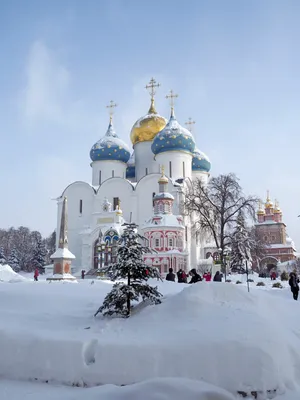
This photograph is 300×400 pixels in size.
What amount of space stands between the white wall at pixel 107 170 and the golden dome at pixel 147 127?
362 centimetres

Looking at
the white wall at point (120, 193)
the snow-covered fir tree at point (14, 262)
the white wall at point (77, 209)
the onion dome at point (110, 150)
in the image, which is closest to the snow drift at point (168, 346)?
the white wall at point (120, 193)

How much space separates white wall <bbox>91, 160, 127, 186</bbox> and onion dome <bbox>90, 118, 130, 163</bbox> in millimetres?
410

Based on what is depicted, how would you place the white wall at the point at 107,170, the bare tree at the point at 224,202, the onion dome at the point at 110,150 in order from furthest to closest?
the onion dome at the point at 110,150 → the white wall at the point at 107,170 → the bare tree at the point at 224,202

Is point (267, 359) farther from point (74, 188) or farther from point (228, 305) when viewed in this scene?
point (74, 188)

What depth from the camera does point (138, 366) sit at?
5.89m

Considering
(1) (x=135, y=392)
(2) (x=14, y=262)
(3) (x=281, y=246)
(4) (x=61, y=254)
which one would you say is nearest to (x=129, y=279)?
(1) (x=135, y=392)

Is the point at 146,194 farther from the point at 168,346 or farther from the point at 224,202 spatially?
the point at 168,346

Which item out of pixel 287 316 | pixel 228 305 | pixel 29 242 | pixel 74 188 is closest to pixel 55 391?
pixel 228 305

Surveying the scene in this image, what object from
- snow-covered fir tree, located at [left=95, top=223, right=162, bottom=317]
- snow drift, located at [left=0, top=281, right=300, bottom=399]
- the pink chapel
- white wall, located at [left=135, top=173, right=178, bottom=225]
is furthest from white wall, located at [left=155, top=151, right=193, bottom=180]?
snow drift, located at [left=0, top=281, right=300, bottom=399]

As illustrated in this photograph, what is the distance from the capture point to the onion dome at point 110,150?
4031cm

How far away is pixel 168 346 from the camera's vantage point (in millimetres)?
6082

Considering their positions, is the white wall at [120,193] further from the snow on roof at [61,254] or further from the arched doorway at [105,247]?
the snow on roof at [61,254]

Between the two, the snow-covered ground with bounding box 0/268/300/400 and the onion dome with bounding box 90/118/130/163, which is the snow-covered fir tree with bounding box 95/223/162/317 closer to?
the snow-covered ground with bounding box 0/268/300/400

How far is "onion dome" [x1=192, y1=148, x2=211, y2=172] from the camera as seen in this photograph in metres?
42.8
